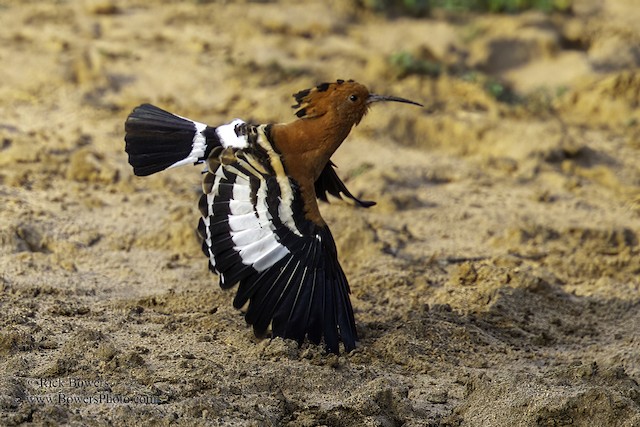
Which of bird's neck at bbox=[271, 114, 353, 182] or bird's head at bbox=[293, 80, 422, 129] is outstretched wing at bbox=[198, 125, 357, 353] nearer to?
bird's neck at bbox=[271, 114, 353, 182]

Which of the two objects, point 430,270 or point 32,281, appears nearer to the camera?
point 32,281

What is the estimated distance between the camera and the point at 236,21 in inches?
338

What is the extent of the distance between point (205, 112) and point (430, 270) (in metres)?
2.37

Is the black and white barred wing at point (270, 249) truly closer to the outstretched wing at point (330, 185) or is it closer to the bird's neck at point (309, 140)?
the bird's neck at point (309, 140)

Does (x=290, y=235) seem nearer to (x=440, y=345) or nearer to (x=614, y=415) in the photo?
(x=440, y=345)

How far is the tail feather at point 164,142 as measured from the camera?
16.3 ft

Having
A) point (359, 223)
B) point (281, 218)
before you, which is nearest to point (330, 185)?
point (359, 223)

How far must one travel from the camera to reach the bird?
455 cm

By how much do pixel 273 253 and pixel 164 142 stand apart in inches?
33.7


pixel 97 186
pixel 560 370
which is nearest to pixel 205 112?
pixel 97 186

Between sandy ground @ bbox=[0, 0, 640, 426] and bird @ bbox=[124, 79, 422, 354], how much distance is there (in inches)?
6.4

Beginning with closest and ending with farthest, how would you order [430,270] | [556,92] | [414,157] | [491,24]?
[430,270], [414,157], [556,92], [491,24]

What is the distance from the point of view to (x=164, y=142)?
5.02 m

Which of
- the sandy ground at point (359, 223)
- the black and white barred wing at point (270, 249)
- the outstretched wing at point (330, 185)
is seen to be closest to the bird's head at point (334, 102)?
the black and white barred wing at point (270, 249)
